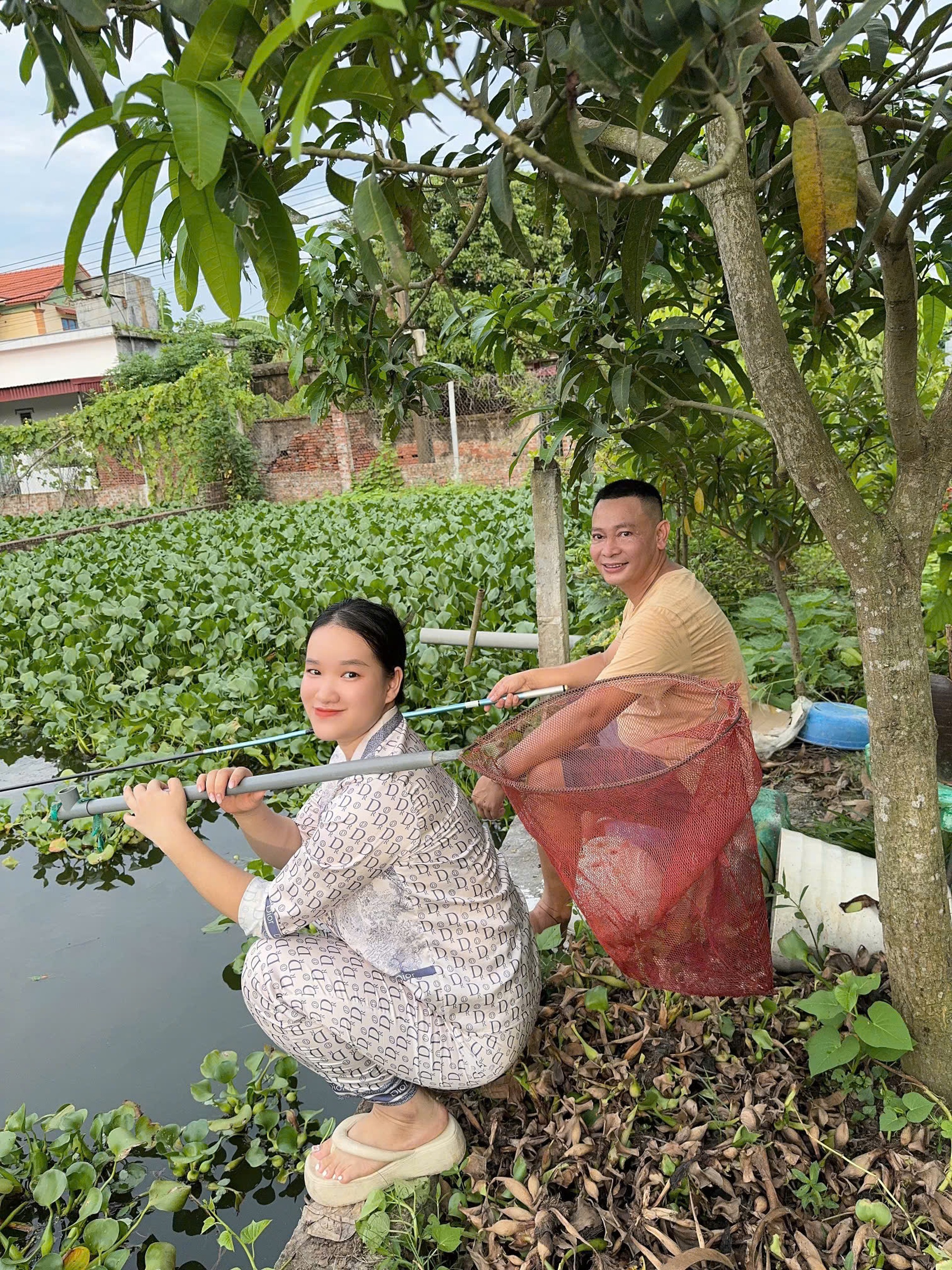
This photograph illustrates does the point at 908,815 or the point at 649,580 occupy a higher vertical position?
the point at 649,580

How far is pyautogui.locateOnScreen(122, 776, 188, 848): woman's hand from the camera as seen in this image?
175cm

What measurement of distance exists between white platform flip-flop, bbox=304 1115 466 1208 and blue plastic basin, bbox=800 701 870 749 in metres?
2.05

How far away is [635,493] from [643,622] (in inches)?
14.4

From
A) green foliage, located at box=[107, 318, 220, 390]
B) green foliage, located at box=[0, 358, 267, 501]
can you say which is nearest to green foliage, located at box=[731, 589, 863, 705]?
green foliage, located at box=[0, 358, 267, 501]

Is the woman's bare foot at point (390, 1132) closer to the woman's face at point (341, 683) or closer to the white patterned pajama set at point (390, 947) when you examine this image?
the white patterned pajama set at point (390, 947)

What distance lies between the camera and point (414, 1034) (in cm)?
171

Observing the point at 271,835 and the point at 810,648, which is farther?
the point at 810,648

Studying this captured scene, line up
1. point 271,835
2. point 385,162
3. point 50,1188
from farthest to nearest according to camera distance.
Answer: point 271,835 < point 50,1188 < point 385,162

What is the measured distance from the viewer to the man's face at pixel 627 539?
232 cm

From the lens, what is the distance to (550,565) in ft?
9.00

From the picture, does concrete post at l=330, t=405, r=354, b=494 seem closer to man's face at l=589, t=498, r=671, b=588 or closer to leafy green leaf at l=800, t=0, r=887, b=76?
man's face at l=589, t=498, r=671, b=588

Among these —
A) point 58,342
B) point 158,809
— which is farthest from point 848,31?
point 58,342

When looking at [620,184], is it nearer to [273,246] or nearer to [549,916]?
[273,246]

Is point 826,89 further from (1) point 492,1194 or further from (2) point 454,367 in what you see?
(1) point 492,1194
